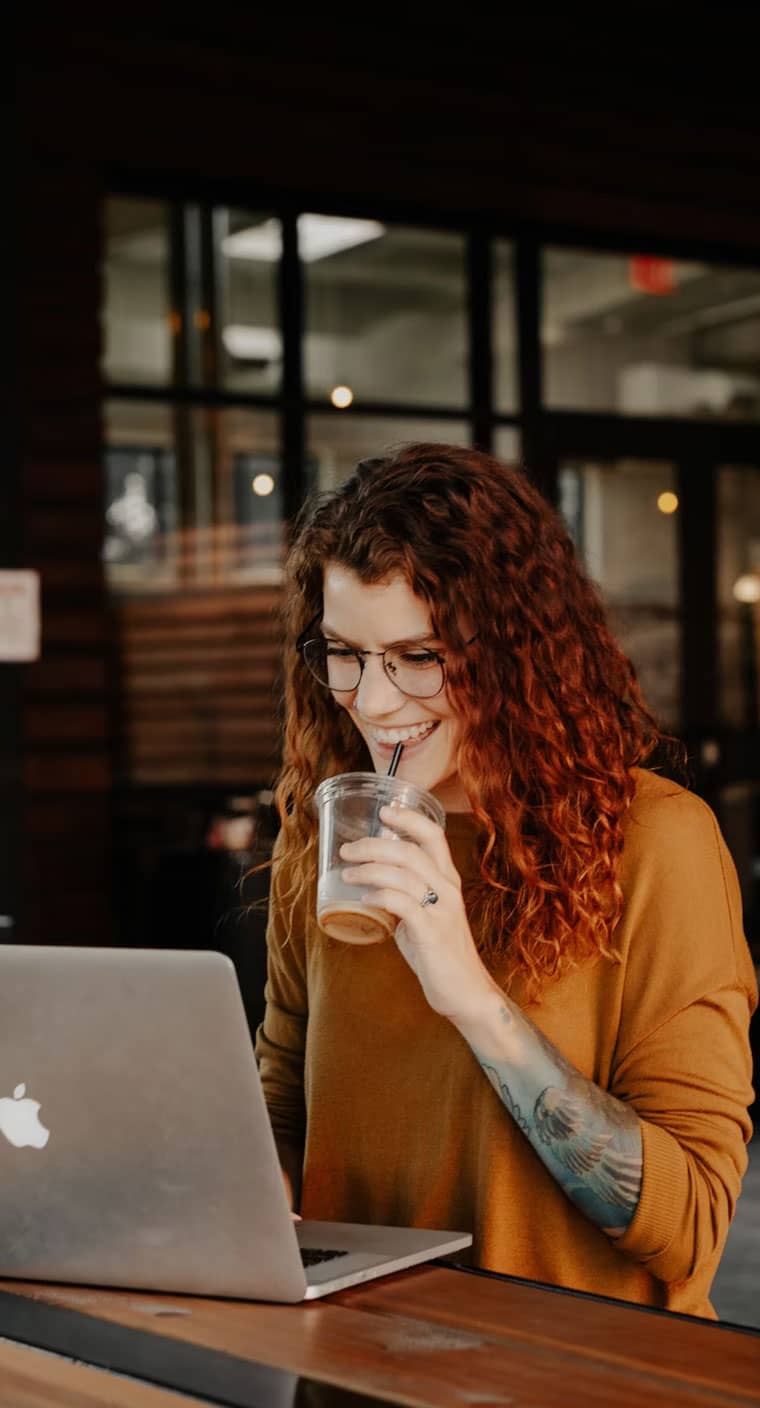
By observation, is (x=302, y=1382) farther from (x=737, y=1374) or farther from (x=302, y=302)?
(x=302, y=302)

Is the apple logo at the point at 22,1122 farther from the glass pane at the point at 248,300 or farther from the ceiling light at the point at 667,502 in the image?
the ceiling light at the point at 667,502

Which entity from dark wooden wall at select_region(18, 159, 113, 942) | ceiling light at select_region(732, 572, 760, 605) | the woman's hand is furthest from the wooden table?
ceiling light at select_region(732, 572, 760, 605)

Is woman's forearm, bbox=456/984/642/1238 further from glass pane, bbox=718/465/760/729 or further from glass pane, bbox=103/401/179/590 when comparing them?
glass pane, bbox=718/465/760/729

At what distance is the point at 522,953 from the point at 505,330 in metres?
5.55

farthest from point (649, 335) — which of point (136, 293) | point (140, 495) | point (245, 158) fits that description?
point (140, 495)

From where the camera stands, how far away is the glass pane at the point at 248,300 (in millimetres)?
6426

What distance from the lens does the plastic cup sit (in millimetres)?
1567

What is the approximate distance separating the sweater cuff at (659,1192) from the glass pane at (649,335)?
5769mm

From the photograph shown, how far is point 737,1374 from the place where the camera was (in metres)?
1.29

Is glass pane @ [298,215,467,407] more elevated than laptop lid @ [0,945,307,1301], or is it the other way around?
glass pane @ [298,215,467,407]

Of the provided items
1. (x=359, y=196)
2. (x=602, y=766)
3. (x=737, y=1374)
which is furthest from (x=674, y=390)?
(x=737, y=1374)

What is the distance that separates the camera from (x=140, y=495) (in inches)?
A: 244

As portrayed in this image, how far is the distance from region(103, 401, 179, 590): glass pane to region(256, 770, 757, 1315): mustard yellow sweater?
4.36m

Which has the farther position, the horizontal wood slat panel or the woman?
the horizontal wood slat panel
